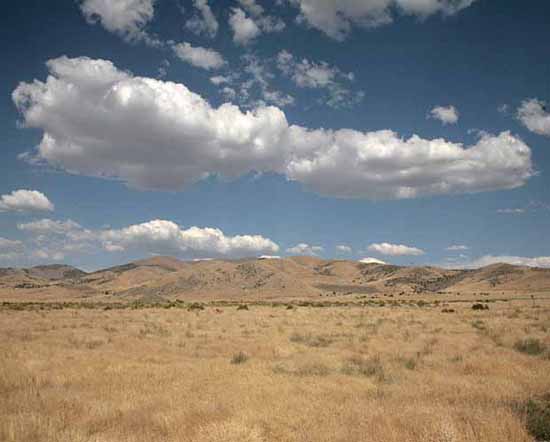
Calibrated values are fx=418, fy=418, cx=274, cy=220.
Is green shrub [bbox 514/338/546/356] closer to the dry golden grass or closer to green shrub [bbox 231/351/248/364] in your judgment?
the dry golden grass

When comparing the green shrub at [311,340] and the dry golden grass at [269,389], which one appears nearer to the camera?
the dry golden grass at [269,389]

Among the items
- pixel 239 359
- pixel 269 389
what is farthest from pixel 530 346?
pixel 269 389

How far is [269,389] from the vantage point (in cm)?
1015

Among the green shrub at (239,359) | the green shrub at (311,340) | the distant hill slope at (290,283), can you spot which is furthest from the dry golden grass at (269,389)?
the distant hill slope at (290,283)

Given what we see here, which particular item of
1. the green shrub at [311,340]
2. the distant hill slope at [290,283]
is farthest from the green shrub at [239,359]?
the distant hill slope at [290,283]

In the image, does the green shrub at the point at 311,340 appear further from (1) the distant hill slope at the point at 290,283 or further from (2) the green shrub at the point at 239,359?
(1) the distant hill slope at the point at 290,283

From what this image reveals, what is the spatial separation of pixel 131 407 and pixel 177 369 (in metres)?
3.94

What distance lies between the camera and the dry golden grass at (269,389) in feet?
23.6

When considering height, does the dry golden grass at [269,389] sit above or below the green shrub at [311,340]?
above

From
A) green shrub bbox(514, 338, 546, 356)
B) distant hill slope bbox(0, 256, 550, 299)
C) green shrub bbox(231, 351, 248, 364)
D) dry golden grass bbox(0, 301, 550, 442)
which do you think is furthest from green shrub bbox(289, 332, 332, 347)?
distant hill slope bbox(0, 256, 550, 299)

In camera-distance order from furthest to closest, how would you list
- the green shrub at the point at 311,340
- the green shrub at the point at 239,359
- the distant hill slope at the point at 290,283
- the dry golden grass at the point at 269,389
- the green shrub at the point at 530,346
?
the distant hill slope at the point at 290,283
the green shrub at the point at 311,340
the green shrub at the point at 530,346
the green shrub at the point at 239,359
the dry golden grass at the point at 269,389

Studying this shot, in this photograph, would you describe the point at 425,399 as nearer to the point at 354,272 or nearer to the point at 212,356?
the point at 212,356

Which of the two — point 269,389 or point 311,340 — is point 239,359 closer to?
point 269,389

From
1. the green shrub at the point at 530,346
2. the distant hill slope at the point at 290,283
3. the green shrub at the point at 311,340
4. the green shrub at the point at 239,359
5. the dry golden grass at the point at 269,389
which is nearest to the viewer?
the dry golden grass at the point at 269,389
